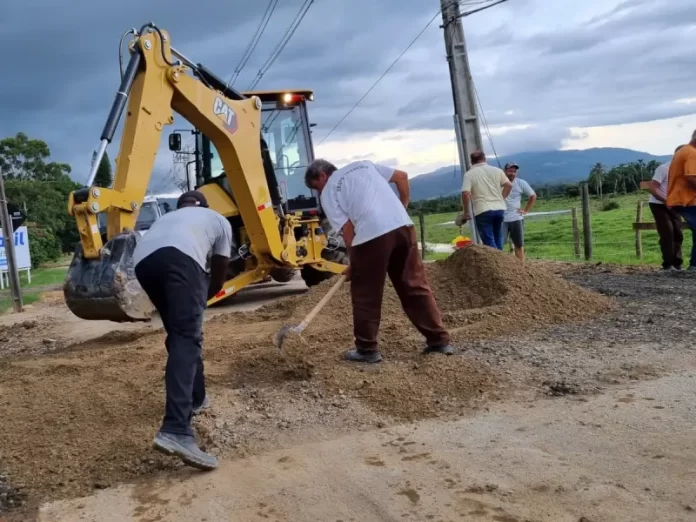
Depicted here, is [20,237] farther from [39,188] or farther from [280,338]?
[39,188]

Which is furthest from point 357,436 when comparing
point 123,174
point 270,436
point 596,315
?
point 123,174

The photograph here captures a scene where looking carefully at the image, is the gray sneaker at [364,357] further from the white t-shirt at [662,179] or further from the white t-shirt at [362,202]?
the white t-shirt at [662,179]

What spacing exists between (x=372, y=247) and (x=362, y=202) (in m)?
0.35

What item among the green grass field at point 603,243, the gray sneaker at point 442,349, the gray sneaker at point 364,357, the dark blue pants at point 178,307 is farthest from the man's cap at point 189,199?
the green grass field at point 603,243

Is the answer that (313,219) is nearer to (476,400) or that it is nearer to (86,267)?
(86,267)

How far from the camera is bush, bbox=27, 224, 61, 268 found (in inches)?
1371

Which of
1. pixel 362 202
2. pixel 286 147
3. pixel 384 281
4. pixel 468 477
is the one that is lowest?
pixel 468 477

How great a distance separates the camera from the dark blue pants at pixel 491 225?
9.69 m

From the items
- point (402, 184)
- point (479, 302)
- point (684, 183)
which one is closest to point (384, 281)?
point (402, 184)

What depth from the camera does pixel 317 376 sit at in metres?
5.01

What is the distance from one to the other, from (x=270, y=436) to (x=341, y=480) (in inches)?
32.2

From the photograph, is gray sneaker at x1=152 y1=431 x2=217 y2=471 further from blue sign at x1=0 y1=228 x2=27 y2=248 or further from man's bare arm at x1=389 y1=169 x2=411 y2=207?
blue sign at x1=0 y1=228 x2=27 y2=248

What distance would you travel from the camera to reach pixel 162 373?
217 inches

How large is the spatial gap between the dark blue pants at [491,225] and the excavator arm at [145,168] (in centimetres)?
A: 283
